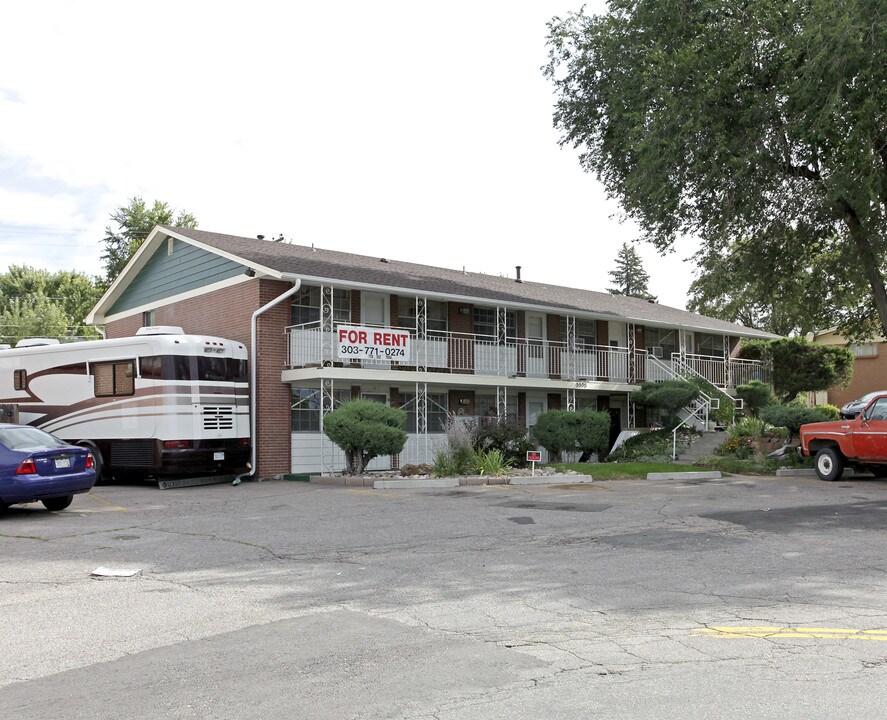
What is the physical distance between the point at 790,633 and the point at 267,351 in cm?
1755

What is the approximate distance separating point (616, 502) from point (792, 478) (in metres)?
7.27

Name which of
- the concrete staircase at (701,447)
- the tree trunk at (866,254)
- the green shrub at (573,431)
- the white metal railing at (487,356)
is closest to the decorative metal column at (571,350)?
the white metal railing at (487,356)

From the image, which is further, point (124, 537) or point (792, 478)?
point (792, 478)

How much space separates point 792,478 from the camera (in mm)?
19891

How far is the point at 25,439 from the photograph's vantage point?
1375 centimetres

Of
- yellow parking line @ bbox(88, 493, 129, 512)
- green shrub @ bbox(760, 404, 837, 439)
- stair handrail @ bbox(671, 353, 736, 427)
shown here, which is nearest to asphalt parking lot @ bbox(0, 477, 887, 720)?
yellow parking line @ bbox(88, 493, 129, 512)

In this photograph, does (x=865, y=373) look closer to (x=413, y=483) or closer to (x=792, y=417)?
(x=792, y=417)

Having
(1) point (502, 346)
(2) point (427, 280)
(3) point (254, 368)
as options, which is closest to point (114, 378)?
(3) point (254, 368)

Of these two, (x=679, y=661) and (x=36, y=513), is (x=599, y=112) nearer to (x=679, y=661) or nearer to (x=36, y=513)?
(x=36, y=513)

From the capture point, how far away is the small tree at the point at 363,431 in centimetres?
1917

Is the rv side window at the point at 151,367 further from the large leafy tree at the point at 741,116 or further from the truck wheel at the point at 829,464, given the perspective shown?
the truck wheel at the point at 829,464

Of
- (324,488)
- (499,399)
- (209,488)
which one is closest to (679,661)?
(324,488)

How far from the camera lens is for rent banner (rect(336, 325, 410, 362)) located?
2145 cm

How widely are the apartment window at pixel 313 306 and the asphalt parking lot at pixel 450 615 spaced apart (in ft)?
33.9
